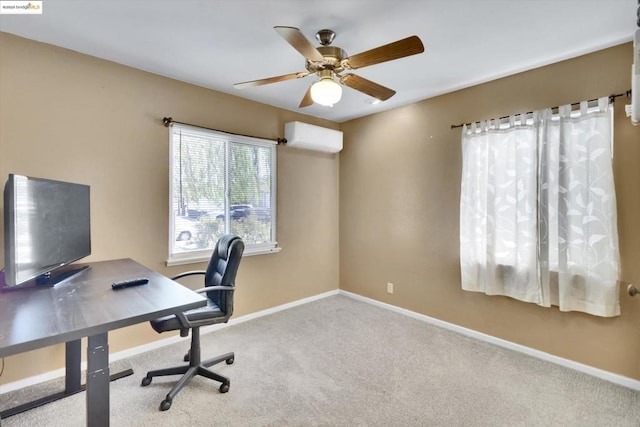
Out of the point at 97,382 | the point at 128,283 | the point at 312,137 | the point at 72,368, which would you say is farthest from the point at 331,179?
the point at 97,382

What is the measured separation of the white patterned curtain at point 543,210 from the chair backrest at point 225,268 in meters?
2.15

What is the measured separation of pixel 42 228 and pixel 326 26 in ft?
6.94

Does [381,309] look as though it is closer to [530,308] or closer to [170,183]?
[530,308]

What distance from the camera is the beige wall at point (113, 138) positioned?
2164 mm

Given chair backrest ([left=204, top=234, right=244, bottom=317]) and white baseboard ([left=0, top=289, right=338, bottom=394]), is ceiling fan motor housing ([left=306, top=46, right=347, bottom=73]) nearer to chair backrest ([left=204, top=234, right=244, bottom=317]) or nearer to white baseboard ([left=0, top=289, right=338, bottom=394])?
chair backrest ([left=204, top=234, right=244, bottom=317])

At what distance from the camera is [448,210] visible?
3221 mm

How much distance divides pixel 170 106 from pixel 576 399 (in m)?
3.94

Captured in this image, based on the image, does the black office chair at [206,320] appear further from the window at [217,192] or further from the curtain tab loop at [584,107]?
the curtain tab loop at [584,107]

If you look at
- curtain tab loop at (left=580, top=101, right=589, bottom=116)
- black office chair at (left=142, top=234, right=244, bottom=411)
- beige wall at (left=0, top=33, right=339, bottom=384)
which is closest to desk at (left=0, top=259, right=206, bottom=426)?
black office chair at (left=142, top=234, right=244, bottom=411)

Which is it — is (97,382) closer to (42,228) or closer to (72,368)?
(42,228)

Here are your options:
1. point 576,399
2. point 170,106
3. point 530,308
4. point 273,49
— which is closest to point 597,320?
point 530,308

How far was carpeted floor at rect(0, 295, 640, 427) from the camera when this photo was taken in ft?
6.19

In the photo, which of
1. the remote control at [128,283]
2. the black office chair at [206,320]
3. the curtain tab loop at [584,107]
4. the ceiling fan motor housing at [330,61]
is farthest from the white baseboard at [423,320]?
the ceiling fan motor housing at [330,61]

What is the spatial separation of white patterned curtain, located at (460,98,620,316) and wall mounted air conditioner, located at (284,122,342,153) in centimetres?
161
